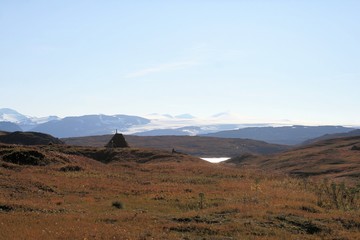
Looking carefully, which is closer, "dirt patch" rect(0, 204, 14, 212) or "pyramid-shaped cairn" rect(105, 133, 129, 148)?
"dirt patch" rect(0, 204, 14, 212)

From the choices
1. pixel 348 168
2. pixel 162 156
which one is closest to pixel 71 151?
pixel 162 156

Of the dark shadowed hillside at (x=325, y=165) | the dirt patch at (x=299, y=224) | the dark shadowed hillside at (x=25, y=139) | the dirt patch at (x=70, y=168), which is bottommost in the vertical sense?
the dark shadowed hillside at (x=325, y=165)

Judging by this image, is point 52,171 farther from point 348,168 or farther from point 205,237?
point 348,168

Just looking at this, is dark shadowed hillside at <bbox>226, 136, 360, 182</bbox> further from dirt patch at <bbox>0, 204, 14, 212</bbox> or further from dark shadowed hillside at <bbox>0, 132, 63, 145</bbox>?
dark shadowed hillside at <bbox>0, 132, 63, 145</bbox>

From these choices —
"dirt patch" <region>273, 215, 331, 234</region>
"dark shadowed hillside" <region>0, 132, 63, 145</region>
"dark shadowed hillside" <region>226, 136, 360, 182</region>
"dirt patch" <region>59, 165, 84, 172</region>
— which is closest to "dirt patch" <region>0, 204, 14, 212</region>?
"dirt patch" <region>273, 215, 331, 234</region>

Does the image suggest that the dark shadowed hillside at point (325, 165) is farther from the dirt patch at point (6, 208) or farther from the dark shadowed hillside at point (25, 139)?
the dark shadowed hillside at point (25, 139)

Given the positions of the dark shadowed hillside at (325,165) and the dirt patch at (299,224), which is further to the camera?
the dark shadowed hillside at (325,165)

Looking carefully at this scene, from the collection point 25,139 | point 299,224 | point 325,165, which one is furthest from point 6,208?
point 25,139

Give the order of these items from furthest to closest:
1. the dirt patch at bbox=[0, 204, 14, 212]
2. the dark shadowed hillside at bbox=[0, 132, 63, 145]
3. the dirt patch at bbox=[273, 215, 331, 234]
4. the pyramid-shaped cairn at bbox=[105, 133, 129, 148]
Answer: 1. the dark shadowed hillside at bbox=[0, 132, 63, 145]
2. the pyramid-shaped cairn at bbox=[105, 133, 129, 148]
3. the dirt patch at bbox=[0, 204, 14, 212]
4. the dirt patch at bbox=[273, 215, 331, 234]

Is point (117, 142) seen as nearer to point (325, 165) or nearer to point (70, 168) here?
point (70, 168)

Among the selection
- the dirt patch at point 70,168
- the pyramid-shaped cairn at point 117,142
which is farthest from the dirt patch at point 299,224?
the pyramid-shaped cairn at point 117,142

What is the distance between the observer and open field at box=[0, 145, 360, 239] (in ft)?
64.3

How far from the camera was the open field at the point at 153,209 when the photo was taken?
64.3 feet

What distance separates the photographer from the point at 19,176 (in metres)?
38.4
